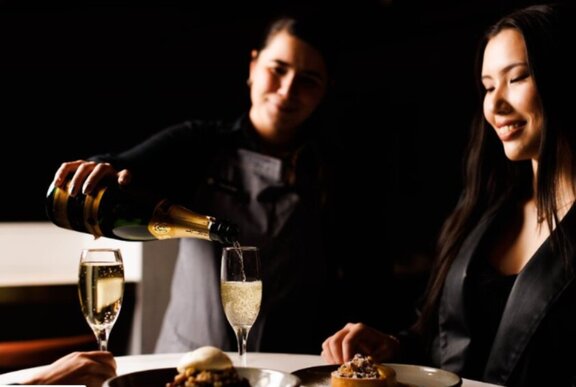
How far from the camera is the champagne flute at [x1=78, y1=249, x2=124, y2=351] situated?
4.79ft

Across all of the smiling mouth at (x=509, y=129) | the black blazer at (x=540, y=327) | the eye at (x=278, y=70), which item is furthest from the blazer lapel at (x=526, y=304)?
the eye at (x=278, y=70)

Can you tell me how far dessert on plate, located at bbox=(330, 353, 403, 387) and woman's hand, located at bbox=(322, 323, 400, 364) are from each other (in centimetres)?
30

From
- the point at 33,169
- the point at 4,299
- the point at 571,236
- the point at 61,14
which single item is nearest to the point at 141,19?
the point at 61,14

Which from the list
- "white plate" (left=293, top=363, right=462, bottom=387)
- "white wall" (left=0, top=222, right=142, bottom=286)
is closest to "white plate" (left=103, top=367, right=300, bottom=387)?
"white plate" (left=293, top=363, right=462, bottom=387)

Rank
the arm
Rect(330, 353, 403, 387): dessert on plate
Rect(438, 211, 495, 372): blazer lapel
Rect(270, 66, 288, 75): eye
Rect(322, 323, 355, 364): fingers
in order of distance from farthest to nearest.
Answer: Rect(270, 66, 288, 75): eye
the arm
Rect(438, 211, 495, 372): blazer lapel
Rect(322, 323, 355, 364): fingers
Rect(330, 353, 403, 387): dessert on plate

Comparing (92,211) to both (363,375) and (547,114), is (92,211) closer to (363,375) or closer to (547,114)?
(363,375)

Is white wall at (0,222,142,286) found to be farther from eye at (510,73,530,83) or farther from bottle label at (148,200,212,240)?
eye at (510,73,530,83)

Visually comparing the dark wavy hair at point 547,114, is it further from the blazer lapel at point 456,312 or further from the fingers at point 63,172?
the fingers at point 63,172

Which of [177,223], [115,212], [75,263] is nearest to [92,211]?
[115,212]

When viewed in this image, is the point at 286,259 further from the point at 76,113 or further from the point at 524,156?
the point at 76,113

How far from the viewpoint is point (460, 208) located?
2.17 m

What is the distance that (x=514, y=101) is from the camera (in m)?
1.84

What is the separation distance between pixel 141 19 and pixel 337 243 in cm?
302

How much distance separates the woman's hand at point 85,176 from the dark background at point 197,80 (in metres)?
2.75
